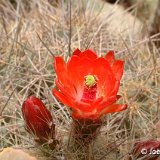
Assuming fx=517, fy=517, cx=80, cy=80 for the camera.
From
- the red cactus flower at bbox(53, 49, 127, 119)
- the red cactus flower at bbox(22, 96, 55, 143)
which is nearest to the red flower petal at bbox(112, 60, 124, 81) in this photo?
the red cactus flower at bbox(53, 49, 127, 119)

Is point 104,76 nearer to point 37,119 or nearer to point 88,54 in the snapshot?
point 88,54

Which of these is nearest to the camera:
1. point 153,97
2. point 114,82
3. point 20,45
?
point 114,82

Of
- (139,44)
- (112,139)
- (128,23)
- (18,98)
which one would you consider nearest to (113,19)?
(128,23)

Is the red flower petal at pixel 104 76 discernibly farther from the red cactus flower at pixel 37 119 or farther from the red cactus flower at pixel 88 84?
the red cactus flower at pixel 37 119

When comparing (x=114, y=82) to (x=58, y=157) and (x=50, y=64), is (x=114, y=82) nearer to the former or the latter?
(x=58, y=157)

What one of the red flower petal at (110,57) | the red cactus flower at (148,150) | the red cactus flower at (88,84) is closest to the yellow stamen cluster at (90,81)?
the red cactus flower at (88,84)

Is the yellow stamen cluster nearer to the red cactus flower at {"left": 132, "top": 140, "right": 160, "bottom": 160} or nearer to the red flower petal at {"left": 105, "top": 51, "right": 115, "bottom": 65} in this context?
the red flower petal at {"left": 105, "top": 51, "right": 115, "bottom": 65}
